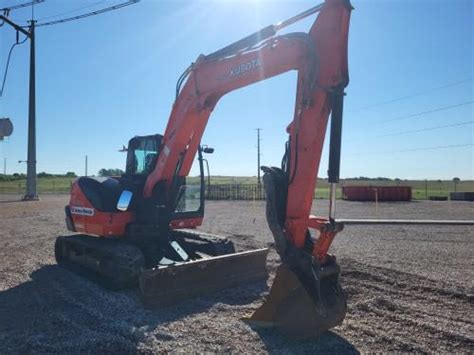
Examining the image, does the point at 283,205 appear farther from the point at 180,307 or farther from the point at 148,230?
the point at 148,230

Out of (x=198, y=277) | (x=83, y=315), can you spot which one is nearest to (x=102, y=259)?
(x=83, y=315)

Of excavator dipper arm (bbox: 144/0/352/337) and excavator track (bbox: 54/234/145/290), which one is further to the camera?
excavator track (bbox: 54/234/145/290)

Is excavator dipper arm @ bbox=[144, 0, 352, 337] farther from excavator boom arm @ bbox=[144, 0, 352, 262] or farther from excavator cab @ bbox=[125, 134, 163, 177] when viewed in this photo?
excavator cab @ bbox=[125, 134, 163, 177]

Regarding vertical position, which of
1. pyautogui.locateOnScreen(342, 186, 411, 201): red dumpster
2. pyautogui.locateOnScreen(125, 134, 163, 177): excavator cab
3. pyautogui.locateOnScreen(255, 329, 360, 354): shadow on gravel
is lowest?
pyautogui.locateOnScreen(255, 329, 360, 354): shadow on gravel

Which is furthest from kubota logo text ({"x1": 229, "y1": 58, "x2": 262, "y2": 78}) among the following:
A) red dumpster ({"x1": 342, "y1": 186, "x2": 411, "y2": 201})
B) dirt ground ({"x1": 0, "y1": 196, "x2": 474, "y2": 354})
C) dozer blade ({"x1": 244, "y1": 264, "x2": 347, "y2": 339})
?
red dumpster ({"x1": 342, "y1": 186, "x2": 411, "y2": 201})

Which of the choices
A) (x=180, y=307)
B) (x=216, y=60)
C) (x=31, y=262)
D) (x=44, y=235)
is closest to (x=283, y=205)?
(x=180, y=307)

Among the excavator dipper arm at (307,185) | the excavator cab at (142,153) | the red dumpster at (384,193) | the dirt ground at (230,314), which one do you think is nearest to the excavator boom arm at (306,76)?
the excavator dipper arm at (307,185)

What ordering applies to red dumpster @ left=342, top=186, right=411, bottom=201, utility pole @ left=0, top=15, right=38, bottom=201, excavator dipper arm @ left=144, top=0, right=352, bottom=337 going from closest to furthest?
excavator dipper arm @ left=144, top=0, right=352, bottom=337, utility pole @ left=0, top=15, right=38, bottom=201, red dumpster @ left=342, top=186, right=411, bottom=201

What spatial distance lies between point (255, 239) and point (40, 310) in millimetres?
6880

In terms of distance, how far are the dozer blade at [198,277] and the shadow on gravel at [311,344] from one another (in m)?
1.69

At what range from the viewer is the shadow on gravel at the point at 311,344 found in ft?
14.4

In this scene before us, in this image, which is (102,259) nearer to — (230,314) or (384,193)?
(230,314)

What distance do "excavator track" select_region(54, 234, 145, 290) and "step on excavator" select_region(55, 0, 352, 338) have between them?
0.02 meters

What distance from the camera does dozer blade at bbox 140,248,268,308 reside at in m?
5.84
